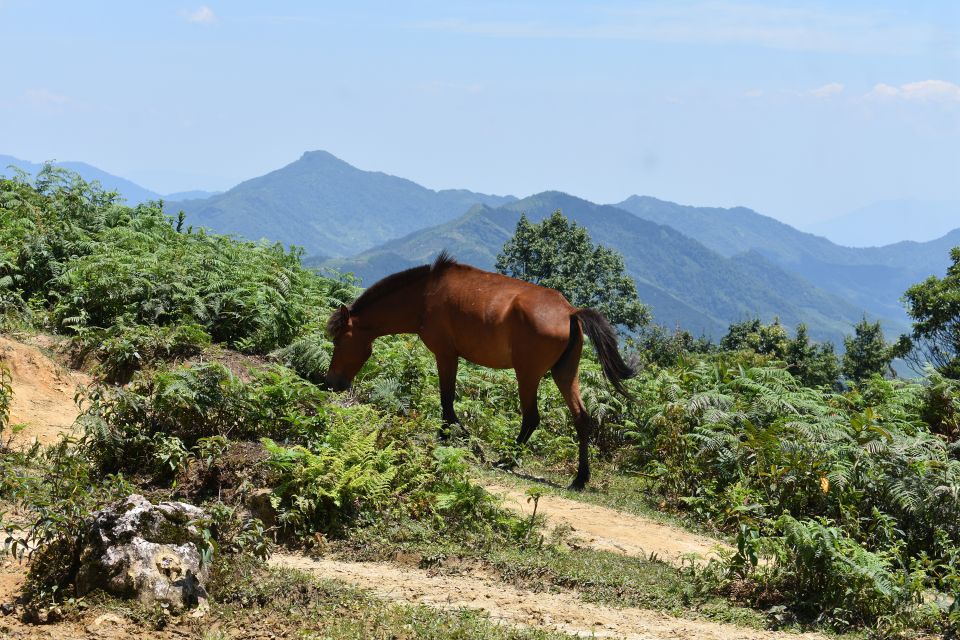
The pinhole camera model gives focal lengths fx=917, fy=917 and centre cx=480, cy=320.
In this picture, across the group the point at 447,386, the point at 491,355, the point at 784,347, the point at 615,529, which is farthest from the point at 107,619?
the point at 784,347

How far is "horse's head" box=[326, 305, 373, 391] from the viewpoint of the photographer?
12461 millimetres

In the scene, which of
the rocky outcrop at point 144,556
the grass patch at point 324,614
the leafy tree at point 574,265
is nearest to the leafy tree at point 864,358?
the leafy tree at point 574,265

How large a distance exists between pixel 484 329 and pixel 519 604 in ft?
17.3

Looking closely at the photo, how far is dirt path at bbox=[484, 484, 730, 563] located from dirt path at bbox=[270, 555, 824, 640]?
1521mm

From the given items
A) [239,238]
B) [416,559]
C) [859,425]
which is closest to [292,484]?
[416,559]

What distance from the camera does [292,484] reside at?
8.12 meters

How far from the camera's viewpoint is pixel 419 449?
9359 mm

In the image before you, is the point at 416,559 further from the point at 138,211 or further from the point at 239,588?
the point at 138,211

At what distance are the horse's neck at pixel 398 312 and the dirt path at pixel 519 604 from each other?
528cm

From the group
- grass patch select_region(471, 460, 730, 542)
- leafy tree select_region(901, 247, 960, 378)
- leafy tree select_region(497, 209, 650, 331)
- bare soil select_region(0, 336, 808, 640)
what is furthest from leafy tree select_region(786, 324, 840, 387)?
bare soil select_region(0, 336, 808, 640)

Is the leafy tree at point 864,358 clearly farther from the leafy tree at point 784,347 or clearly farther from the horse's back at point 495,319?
the horse's back at point 495,319

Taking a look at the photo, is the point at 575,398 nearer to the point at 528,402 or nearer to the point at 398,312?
the point at 528,402

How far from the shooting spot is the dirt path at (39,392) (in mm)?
10211

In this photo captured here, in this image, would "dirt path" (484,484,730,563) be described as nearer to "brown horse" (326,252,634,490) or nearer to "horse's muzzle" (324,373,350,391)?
"brown horse" (326,252,634,490)
